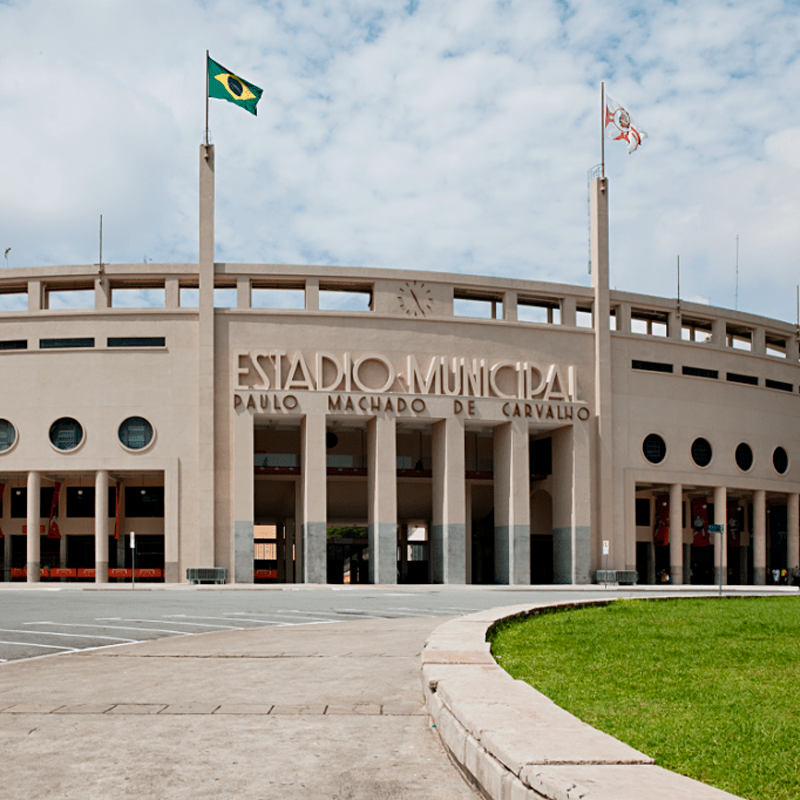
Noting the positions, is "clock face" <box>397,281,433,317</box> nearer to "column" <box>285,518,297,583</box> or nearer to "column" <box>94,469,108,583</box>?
"column" <box>285,518,297,583</box>

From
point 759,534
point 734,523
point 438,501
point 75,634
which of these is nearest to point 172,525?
point 438,501

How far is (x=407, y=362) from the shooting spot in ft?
163

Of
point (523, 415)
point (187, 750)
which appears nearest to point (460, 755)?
point (187, 750)

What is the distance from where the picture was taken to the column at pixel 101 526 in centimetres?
4759

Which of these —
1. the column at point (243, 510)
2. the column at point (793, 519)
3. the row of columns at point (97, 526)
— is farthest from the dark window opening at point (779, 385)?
the row of columns at point (97, 526)

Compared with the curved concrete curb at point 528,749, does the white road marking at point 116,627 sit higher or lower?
lower

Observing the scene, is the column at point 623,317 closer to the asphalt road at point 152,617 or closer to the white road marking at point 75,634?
the asphalt road at point 152,617

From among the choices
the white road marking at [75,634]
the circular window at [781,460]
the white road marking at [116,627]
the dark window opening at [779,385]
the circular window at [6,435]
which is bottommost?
the white road marking at [116,627]

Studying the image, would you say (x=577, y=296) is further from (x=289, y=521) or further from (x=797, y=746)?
(x=797, y=746)

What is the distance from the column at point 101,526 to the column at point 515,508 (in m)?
20.1

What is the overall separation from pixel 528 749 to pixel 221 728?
3.19m

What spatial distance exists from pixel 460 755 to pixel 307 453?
41.2 m

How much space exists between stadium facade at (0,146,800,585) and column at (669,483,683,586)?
0.13 m

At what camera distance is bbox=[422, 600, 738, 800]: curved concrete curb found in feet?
14.8
